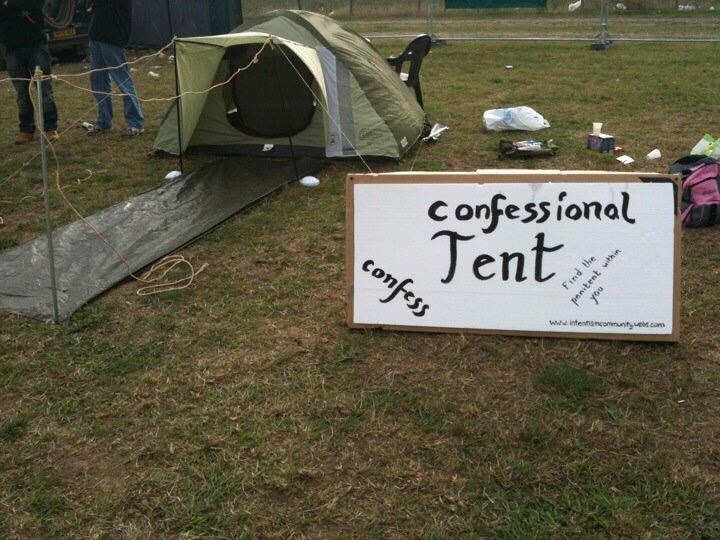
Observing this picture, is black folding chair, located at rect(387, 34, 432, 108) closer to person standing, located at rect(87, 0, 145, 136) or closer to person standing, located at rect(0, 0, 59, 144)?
person standing, located at rect(87, 0, 145, 136)

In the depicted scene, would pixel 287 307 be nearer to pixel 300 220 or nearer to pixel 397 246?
pixel 397 246

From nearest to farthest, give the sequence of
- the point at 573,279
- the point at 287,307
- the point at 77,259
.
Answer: the point at 573,279, the point at 287,307, the point at 77,259

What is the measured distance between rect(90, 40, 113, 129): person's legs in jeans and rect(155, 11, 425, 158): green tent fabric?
4.54ft

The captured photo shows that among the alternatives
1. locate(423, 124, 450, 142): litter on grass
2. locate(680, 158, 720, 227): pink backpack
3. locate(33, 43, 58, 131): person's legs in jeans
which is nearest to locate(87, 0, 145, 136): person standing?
locate(33, 43, 58, 131): person's legs in jeans

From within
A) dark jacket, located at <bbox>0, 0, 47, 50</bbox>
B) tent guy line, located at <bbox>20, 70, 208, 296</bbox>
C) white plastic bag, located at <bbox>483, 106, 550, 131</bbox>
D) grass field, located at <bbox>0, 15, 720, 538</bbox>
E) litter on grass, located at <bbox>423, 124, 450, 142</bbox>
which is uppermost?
dark jacket, located at <bbox>0, 0, 47, 50</bbox>

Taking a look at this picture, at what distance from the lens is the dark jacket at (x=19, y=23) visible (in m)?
6.45

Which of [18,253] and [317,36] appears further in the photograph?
[317,36]

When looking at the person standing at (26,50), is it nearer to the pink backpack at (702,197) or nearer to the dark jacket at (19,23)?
the dark jacket at (19,23)

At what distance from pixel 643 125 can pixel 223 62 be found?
13.6 ft

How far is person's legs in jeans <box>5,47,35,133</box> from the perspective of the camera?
6664 millimetres

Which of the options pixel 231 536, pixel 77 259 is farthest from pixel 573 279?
pixel 77 259

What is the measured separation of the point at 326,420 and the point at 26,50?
584 centimetres

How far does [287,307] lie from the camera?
11.3ft

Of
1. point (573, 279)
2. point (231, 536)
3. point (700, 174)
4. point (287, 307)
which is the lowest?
point (231, 536)
